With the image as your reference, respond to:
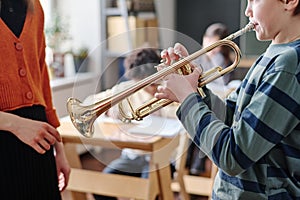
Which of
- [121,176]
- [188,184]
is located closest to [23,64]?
[121,176]

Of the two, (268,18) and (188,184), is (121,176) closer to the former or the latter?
(188,184)

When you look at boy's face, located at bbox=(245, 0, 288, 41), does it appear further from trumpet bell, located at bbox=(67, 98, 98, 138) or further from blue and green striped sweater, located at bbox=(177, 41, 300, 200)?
trumpet bell, located at bbox=(67, 98, 98, 138)

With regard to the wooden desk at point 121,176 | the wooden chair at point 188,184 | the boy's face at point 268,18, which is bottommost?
the wooden chair at point 188,184

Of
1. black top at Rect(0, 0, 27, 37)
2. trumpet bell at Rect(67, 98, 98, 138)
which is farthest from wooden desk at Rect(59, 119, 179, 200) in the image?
black top at Rect(0, 0, 27, 37)

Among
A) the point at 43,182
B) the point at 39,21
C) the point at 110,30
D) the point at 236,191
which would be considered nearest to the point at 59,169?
the point at 43,182

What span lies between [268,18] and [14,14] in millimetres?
602

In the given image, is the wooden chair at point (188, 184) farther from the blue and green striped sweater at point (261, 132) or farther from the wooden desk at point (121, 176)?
the blue and green striped sweater at point (261, 132)

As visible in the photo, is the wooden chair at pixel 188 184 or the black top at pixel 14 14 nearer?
the black top at pixel 14 14

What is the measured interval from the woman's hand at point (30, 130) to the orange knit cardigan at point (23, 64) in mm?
55

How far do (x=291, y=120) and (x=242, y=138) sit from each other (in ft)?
0.31

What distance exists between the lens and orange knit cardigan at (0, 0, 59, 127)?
1.06 m

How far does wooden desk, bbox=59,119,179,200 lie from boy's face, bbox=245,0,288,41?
2.84 feet

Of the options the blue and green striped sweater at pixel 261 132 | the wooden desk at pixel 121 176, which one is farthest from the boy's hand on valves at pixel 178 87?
the wooden desk at pixel 121 176

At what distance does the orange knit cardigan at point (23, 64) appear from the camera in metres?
1.06
